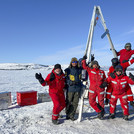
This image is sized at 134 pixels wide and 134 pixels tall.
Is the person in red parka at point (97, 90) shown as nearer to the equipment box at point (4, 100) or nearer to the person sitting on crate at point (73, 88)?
the person sitting on crate at point (73, 88)

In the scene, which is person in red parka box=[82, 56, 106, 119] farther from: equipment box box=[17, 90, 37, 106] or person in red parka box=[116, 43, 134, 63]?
equipment box box=[17, 90, 37, 106]

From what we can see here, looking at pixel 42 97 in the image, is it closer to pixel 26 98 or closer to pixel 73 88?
pixel 26 98

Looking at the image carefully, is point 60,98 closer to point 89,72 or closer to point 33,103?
point 89,72

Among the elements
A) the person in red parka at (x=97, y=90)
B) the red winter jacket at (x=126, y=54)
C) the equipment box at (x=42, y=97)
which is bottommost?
the equipment box at (x=42, y=97)

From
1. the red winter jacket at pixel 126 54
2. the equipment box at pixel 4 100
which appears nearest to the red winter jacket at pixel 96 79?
the red winter jacket at pixel 126 54

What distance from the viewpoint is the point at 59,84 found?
3.51 metres

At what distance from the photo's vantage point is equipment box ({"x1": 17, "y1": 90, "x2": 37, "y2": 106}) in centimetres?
514

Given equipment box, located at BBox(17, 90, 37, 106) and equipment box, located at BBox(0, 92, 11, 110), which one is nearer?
equipment box, located at BBox(0, 92, 11, 110)

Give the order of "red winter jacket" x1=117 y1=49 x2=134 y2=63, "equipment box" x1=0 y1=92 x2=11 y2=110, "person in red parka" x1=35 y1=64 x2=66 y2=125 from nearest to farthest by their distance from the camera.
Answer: "person in red parka" x1=35 y1=64 x2=66 y2=125 < "equipment box" x1=0 y1=92 x2=11 y2=110 < "red winter jacket" x1=117 y1=49 x2=134 y2=63

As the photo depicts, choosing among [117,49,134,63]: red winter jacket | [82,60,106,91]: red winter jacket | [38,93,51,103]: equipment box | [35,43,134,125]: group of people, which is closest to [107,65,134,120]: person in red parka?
[35,43,134,125]: group of people

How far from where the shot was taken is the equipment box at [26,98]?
16.9ft

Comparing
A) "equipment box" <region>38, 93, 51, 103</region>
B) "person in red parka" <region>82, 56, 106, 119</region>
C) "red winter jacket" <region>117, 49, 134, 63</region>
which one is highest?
"red winter jacket" <region>117, 49, 134, 63</region>

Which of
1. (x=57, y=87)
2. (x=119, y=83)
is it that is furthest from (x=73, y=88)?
(x=119, y=83)

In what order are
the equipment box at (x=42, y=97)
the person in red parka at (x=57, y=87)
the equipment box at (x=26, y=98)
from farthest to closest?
1. the equipment box at (x=42, y=97)
2. the equipment box at (x=26, y=98)
3. the person in red parka at (x=57, y=87)
